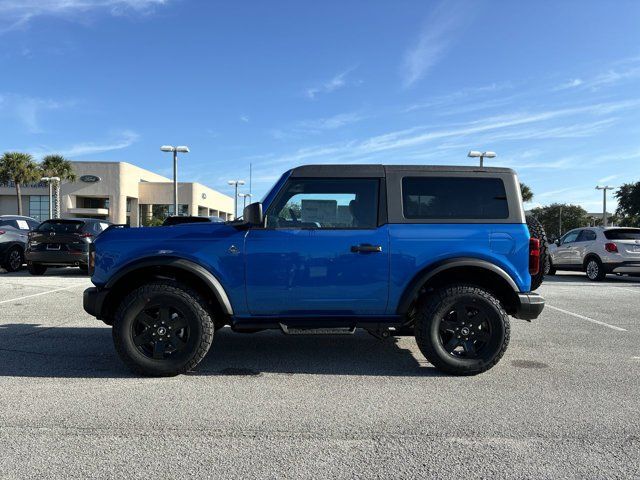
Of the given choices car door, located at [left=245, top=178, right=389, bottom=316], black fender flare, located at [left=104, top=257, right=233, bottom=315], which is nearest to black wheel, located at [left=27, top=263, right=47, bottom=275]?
black fender flare, located at [left=104, top=257, right=233, bottom=315]

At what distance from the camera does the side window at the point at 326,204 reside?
4.41 metres

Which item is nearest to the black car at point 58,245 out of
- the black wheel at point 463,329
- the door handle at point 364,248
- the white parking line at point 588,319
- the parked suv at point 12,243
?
the parked suv at point 12,243

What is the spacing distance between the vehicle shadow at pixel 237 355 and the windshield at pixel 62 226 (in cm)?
705

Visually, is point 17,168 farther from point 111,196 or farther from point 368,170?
point 368,170

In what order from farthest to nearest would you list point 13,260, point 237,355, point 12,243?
point 13,260 < point 12,243 < point 237,355

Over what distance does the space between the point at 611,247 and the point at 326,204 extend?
466 inches

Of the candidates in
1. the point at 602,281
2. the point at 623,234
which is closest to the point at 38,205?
the point at 602,281

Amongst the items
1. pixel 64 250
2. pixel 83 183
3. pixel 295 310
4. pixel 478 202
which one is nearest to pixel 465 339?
pixel 478 202

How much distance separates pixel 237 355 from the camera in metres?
5.06

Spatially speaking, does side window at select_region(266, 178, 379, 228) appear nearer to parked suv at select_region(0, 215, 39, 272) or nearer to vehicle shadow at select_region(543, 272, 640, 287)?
vehicle shadow at select_region(543, 272, 640, 287)

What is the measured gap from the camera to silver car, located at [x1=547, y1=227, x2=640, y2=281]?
1310 cm

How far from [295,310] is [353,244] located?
31.5 inches

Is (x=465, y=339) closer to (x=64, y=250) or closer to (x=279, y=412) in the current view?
(x=279, y=412)

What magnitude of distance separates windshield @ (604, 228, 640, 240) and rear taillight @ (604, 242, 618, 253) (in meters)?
0.22
